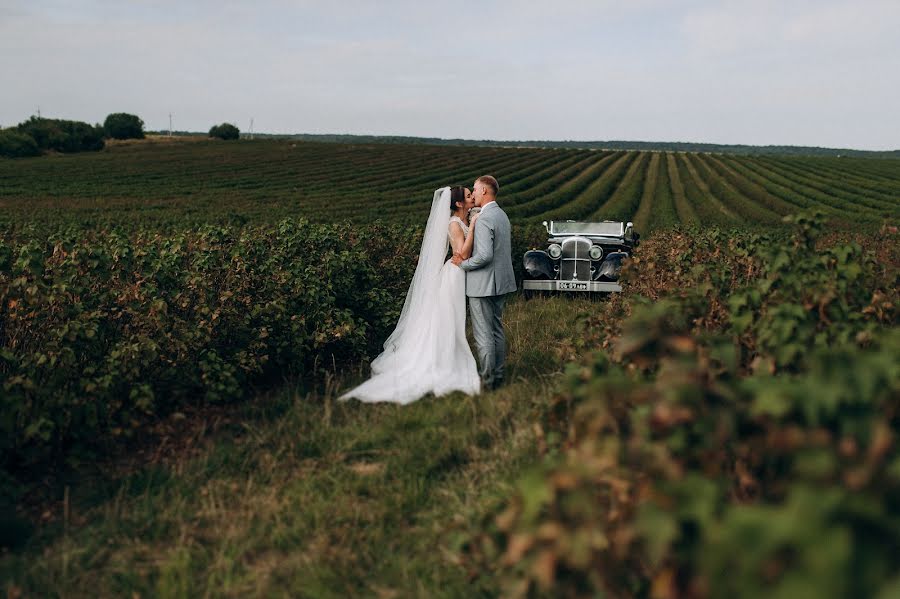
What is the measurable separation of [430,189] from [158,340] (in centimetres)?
3854

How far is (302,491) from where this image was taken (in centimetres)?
461

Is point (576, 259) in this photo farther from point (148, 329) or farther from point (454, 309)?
point (148, 329)

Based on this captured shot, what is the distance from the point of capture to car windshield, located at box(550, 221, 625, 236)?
1439 centimetres

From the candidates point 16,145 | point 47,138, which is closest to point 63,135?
point 47,138

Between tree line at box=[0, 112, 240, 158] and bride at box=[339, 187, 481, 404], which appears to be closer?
bride at box=[339, 187, 481, 404]

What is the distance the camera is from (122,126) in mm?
107875

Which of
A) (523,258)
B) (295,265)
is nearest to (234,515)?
(295,265)

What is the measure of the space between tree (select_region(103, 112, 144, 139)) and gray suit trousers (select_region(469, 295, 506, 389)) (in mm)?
114545

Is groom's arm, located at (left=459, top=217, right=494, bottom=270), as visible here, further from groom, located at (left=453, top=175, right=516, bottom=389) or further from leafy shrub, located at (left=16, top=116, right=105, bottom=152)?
leafy shrub, located at (left=16, top=116, right=105, bottom=152)

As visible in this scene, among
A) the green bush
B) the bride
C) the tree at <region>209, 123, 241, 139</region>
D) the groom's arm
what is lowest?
the bride

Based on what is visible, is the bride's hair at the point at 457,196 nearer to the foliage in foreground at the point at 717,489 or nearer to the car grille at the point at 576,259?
the foliage in foreground at the point at 717,489

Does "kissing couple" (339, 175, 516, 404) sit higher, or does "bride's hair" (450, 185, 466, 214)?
"bride's hair" (450, 185, 466, 214)

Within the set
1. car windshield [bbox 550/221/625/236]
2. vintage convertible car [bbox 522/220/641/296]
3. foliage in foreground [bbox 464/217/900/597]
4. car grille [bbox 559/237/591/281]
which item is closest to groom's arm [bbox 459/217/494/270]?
foliage in foreground [bbox 464/217/900/597]

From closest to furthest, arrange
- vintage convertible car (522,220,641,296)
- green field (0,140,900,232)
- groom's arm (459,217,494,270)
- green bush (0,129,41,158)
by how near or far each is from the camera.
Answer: groom's arm (459,217,494,270) < vintage convertible car (522,220,641,296) < green field (0,140,900,232) < green bush (0,129,41,158)
